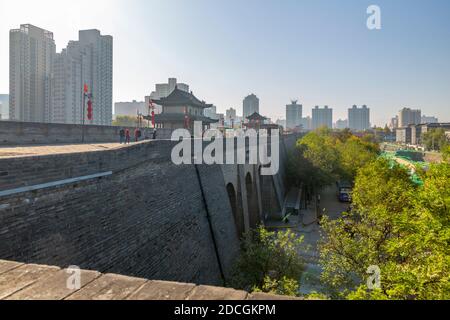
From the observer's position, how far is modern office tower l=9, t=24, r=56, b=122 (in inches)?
1720

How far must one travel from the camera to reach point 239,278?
32.1 ft

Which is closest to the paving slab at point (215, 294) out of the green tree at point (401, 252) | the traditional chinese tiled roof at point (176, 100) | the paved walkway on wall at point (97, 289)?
the paved walkway on wall at point (97, 289)

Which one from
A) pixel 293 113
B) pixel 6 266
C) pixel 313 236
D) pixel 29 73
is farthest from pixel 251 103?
pixel 6 266

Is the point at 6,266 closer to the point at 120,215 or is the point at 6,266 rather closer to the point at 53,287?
the point at 53,287

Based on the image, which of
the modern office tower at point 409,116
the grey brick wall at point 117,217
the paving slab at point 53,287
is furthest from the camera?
the modern office tower at point 409,116

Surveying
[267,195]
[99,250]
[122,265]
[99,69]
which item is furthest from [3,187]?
[99,69]

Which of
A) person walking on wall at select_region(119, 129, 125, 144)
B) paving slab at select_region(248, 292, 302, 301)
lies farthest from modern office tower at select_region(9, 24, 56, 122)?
paving slab at select_region(248, 292, 302, 301)

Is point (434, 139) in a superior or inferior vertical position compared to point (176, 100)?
inferior

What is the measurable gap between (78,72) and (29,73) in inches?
266

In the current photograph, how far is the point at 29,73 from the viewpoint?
149ft

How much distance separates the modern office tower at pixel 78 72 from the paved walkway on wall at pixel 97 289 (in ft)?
151

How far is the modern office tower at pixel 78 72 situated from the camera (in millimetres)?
45344

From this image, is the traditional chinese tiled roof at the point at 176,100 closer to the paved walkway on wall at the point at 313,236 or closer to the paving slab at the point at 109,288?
the paved walkway on wall at the point at 313,236
